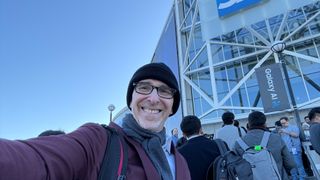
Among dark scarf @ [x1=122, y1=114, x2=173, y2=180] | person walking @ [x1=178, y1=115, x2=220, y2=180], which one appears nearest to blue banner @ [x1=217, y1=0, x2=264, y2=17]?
person walking @ [x1=178, y1=115, x2=220, y2=180]

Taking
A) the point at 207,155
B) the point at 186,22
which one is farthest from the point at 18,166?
the point at 186,22

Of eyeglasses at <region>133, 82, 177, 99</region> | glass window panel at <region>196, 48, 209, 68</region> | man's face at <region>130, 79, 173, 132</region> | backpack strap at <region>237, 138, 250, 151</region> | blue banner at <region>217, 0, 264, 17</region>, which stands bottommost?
backpack strap at <region>237, 138, 250, 151</region>

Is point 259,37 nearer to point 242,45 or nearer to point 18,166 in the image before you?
point 242,45

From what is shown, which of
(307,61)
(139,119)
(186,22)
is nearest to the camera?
(139,119)

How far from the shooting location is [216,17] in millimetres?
14109

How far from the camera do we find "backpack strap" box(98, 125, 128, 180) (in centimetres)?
92

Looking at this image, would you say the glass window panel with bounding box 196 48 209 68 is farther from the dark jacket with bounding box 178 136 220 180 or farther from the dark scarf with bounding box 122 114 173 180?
the dark scarf with bounding box 122 114 173 180

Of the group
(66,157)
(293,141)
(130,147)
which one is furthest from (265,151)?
(293,141)

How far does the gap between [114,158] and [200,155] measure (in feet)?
6.27

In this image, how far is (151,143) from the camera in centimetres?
123

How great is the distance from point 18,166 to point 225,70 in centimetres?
1582

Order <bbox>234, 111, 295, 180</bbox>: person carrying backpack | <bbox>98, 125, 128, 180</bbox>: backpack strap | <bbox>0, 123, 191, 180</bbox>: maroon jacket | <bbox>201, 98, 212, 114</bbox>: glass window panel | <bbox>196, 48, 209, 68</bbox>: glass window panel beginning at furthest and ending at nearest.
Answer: <bbox>196, 48, 209, 68</bbox>: glass window panel
<bbox>201, 98, 212, 114</bbox>: glass window panel
<bbox>234, 111, 295, 180</bbox>: person carrying backpack
<bbox>98, 125, 128, 180</bbox>: backpack strap
<bbox>0, 123, 191, 180</bbox>: maroon jacket

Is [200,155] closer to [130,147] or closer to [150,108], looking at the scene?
[150,108]

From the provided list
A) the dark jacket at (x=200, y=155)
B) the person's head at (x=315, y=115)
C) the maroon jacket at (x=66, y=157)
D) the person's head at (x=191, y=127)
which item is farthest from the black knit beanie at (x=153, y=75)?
the person's head at (x=315, y=115)
